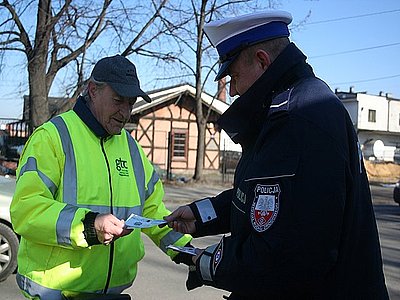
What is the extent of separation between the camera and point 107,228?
7.86 feet

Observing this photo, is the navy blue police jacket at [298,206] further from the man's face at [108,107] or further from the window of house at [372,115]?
the window of house at [372,115]

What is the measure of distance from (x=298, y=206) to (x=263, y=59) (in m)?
0.60

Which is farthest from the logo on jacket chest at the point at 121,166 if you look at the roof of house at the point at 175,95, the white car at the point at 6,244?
the roof of house at the point at 175,95

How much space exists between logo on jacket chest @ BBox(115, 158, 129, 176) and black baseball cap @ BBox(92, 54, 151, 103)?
0.35 metres

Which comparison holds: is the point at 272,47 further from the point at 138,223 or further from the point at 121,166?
the point at 121,166

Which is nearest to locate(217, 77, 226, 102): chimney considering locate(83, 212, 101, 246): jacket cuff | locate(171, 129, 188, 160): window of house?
locate(83, 212, 101, 246): jacket cuff

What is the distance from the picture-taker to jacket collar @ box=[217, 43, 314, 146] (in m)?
1.87

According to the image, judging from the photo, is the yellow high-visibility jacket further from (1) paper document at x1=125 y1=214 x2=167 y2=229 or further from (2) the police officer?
(2) the police officer

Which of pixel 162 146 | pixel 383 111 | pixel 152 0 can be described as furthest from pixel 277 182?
pixel 383 111

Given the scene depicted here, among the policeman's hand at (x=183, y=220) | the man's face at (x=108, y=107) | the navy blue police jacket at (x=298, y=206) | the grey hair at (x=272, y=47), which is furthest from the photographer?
the man's face at (x=108, y=107)

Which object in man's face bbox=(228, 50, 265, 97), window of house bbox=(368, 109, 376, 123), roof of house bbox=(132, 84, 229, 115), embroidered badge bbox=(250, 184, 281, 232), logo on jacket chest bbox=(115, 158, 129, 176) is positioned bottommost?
embroidered badge bbox=(250, 184, 281, 232)

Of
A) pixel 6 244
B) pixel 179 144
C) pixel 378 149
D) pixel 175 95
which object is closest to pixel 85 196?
pixel 6 244

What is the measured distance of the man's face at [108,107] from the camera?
288cm

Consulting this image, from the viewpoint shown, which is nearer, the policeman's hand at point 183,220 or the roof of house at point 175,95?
the policeman's hand at point 183,220
